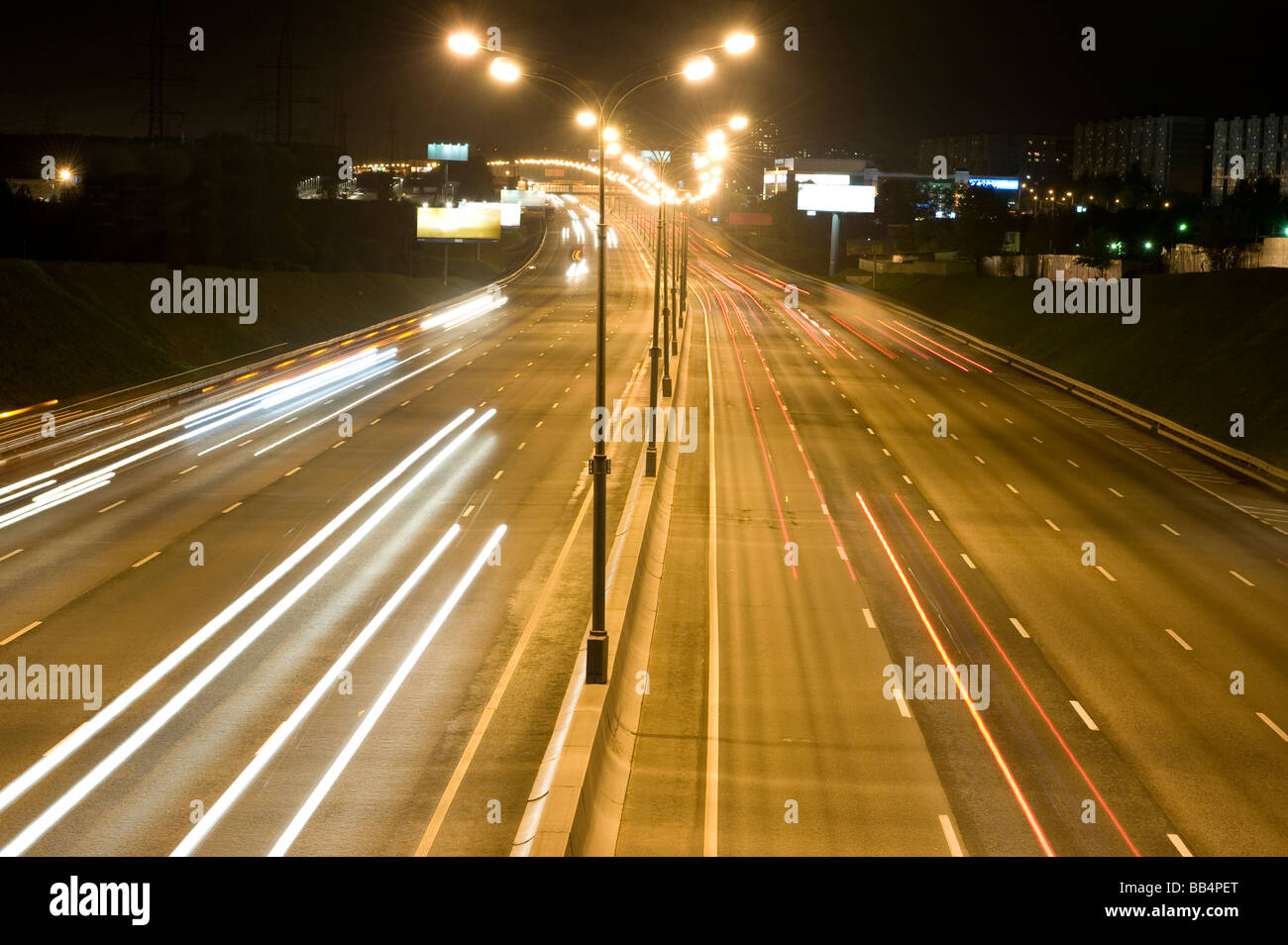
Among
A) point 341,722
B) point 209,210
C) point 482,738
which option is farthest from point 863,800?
point 209,210

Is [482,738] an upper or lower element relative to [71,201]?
lower

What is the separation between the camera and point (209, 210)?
97.2m

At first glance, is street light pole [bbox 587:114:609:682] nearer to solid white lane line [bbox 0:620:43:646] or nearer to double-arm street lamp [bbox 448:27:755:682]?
double-arm street lamp [bbox 448:27:755:682]

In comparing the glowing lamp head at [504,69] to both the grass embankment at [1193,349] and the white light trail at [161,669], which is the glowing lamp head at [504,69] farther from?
the grass embankment at [1193,349]

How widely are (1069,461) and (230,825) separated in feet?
102

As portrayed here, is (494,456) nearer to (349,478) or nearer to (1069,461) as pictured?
(349,478)

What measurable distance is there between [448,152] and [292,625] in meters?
162

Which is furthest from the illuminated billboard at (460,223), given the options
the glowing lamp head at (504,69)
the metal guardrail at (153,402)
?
the glowing lamp head at (504,69)

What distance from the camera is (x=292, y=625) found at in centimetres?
2117

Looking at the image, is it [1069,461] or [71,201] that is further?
[71,201]

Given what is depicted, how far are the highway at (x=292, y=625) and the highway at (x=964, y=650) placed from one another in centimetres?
230

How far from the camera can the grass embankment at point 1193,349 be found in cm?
4394

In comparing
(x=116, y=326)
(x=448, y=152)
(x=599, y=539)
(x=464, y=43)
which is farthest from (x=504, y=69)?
(x=448, y=152)
